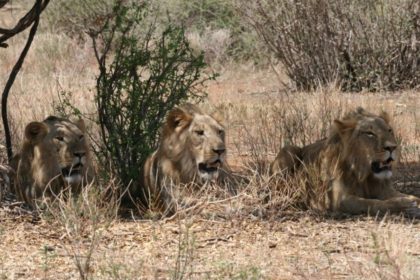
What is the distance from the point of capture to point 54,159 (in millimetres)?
8086

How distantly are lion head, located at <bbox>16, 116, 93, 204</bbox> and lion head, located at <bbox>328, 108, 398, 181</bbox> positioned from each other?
81.0 inches

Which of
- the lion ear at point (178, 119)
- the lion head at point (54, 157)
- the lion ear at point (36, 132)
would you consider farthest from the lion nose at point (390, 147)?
the lion ear at point (36, 132)

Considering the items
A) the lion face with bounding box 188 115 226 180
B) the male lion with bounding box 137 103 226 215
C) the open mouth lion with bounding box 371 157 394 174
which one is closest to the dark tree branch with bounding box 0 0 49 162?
the male lion with bounding box 137 103 226 215

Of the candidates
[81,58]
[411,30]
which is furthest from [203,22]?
[411,30]

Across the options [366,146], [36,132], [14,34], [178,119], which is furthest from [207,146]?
[14,34]

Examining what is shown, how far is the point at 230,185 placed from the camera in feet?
27.0

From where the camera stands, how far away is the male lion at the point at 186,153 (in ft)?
26.4

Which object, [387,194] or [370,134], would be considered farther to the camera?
[387,194]

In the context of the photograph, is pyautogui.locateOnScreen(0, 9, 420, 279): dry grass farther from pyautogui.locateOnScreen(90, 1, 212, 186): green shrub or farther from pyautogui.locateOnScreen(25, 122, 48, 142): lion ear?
pyautogui.locateOnScreen(90, 1, 212, 186): green shrub

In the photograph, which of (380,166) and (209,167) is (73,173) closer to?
(209,167)

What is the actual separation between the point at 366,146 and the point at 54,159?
2478 mm

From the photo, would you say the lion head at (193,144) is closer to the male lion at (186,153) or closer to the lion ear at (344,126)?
the male lion at (186,153)

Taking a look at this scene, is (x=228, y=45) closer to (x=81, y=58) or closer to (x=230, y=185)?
(x=81, y=58)

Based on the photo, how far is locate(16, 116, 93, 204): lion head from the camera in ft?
26.3
